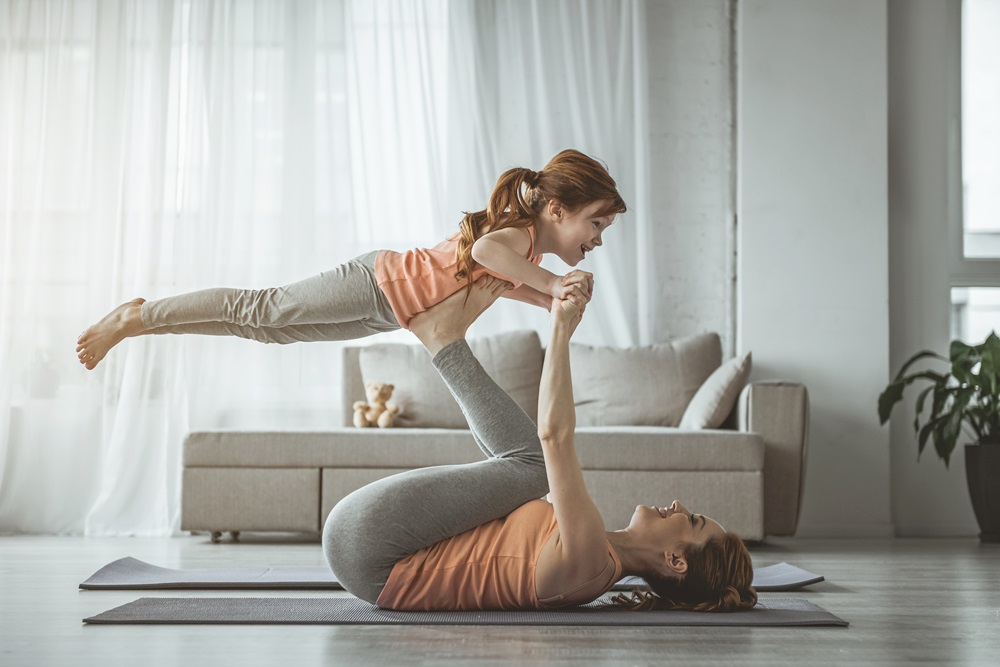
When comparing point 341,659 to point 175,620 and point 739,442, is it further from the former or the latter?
point 739,442

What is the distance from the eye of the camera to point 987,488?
429 cm

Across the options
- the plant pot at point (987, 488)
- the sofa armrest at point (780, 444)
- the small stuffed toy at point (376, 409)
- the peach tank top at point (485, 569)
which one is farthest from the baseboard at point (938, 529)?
the peach tank top at point (485, 569)

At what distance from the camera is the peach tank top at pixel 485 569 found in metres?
2.02

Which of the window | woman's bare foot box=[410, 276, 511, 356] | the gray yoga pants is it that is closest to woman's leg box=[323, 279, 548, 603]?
woman's bare foot box=[410, 276, 511, 356]

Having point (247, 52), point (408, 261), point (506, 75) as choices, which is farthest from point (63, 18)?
point (408, 261)

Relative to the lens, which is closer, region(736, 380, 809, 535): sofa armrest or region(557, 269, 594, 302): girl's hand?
region(557, 269, 594, 302): girl's hand

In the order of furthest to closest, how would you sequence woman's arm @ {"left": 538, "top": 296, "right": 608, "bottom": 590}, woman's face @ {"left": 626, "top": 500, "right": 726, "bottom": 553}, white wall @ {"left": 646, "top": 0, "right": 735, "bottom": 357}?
1. white wall @ {"left": 646, "top": 0, "right": 735, "bottom": 357}
2. woman's face @ {"left": 626, "top": 500, "right": 726, "bottom": 553}
3. woman's arm @ {"left": 538, "top": 296, "right": 608, "bottom": 590}

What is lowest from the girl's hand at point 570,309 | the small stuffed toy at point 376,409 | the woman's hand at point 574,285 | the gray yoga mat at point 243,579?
the gray yoga mat at point 243,579

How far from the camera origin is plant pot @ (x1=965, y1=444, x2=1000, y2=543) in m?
4.28

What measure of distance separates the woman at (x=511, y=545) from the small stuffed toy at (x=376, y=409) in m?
2.11

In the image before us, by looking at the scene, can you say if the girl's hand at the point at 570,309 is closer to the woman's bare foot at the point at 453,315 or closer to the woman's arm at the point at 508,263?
the woman's arm at the point at 508,263

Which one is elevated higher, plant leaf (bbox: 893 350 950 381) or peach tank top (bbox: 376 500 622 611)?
plant leaf (bbox: 893 350 950 381)

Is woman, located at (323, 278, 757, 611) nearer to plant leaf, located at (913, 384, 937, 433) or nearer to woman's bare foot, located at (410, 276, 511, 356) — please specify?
woman's bare foot, located at (410, 276, 511, 356)

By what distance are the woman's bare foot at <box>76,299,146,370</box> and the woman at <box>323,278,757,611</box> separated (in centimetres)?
86
